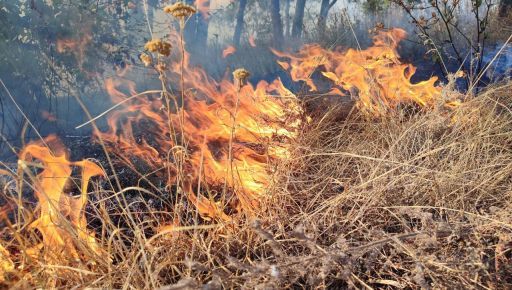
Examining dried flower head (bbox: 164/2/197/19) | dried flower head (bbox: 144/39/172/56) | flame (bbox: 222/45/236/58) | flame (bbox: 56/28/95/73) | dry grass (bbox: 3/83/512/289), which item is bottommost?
dry grass (bbox: 3/83/512/289)

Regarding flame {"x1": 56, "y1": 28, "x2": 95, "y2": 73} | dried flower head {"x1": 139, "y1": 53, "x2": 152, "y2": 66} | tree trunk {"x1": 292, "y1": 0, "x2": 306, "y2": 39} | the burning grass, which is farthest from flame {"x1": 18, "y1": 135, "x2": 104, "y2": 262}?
tree trunk {"x1": 292, "y1": 0, "x2": 306, "y2": 39}

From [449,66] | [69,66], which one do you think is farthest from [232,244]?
[449,66]

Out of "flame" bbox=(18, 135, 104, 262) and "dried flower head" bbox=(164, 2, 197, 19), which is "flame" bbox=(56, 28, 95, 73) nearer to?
"flame" bbox=(18, 135, 104, 262)

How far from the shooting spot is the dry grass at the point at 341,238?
134 cm

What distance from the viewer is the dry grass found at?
1343mm

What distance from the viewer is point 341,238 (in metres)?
1.46

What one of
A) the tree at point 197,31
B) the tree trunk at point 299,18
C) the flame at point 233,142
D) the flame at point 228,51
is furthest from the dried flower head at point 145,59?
the tree trunk at point 299,18

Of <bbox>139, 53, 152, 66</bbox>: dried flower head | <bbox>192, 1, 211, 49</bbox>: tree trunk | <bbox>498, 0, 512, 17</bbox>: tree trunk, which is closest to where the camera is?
<bbox>139, 53, 152, 66</bbox>: dried flower head

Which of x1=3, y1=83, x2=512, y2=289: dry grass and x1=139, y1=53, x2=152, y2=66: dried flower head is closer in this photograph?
x1=3, y1=83, x2=512, y2=289: dry grass

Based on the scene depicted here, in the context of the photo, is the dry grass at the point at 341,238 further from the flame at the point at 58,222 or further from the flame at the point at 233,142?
the flame at the point at 233,142

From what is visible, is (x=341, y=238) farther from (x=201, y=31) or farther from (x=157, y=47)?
(x=201, y=31)

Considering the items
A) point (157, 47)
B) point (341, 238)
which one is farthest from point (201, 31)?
point (341, 238)

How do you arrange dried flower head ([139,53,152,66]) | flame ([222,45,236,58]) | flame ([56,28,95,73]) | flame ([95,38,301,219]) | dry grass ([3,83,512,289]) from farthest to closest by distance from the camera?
1. flame ([222,45,236,58])
2. flame ([56,28,95,73])
3. flame ([95,38,301,219])
4. dried flower head ([139,53,152,66])
5. dry grass ([3,83,512,289])

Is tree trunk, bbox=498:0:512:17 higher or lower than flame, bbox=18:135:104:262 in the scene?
higher
